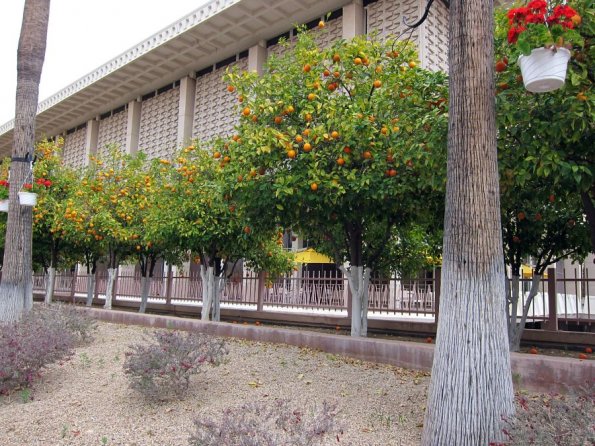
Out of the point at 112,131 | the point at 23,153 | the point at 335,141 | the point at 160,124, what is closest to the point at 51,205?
the point at 23,153

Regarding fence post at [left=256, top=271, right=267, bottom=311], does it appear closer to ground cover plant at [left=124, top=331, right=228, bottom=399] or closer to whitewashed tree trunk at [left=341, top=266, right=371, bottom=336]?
whitewashed tree trunk at [left=341, top=266, right=371, bottom=336]

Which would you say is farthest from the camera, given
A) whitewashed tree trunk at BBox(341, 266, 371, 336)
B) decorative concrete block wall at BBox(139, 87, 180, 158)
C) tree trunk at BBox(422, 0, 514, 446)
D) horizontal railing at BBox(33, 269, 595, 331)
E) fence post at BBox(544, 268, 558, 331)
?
decorative concrete block wall at BBox(139, 87, 180, 158)

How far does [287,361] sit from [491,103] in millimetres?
4298

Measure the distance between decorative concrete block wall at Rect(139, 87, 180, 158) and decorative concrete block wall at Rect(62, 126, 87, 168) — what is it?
709 cm

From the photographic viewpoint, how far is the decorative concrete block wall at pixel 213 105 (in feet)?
78.3

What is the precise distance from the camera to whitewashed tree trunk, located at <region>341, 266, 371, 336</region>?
→ 7879mm

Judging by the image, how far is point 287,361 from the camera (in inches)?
270

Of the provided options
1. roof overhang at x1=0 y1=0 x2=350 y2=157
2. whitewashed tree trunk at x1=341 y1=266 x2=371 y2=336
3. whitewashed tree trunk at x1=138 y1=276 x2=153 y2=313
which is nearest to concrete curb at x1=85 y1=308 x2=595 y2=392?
whitewashed tree trunk at x1=341 y1=266 x2=371 y2=336

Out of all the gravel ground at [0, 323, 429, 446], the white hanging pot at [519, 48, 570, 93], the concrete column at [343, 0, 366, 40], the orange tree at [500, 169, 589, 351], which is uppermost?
the concrete column at [343, 0, 366, 40]

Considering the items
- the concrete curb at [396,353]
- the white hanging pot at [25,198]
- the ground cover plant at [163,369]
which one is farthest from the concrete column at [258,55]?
the ground cover plant at [163,369]

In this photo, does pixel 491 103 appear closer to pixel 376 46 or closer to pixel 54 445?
pixel 376 46

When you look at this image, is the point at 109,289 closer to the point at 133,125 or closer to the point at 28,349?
the point at 28,349

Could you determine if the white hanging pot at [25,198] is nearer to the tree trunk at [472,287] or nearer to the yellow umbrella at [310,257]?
the tree trunk at [472,287]

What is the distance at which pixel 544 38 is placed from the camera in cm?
371
